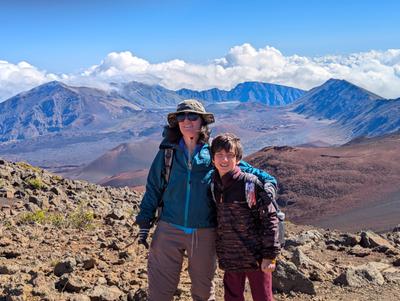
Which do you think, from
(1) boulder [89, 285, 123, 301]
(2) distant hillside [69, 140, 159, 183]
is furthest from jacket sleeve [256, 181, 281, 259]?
(2) distant hillside [69, 140, 159, 183]

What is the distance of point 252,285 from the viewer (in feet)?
13.6

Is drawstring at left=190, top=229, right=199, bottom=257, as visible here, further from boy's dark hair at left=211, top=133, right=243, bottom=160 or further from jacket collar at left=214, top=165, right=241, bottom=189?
boy's dark hair at left=211, top=133, right=243, bottom=160

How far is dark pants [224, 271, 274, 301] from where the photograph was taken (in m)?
4.11

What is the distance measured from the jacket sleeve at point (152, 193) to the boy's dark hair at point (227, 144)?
0.50 metres

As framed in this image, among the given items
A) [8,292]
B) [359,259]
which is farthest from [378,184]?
[8,292]

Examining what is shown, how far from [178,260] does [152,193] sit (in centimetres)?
60

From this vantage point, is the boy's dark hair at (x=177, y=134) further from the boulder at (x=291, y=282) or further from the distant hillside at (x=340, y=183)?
the distant hillside at (x=340, y=183)

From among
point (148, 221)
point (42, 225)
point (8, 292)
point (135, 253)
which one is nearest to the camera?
point (148, 221)

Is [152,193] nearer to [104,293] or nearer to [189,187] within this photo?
[189,187]

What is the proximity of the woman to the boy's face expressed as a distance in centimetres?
20

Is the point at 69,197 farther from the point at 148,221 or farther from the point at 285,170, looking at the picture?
the point at 285,170

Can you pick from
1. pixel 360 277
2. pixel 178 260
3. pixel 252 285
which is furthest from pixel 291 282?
pixel 178 260

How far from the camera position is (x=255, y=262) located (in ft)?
13.4

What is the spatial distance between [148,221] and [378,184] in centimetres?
4238
